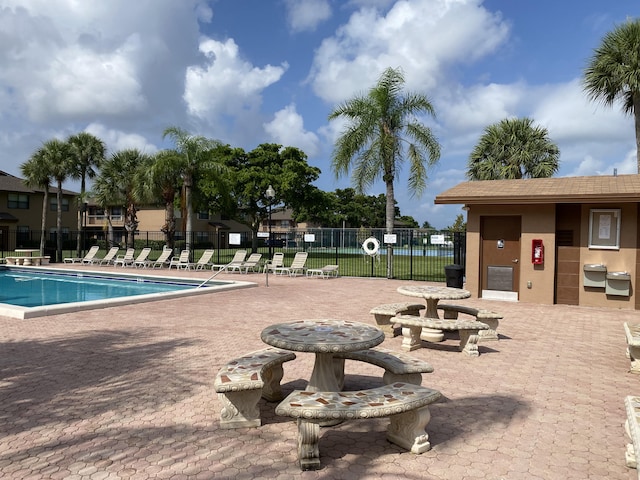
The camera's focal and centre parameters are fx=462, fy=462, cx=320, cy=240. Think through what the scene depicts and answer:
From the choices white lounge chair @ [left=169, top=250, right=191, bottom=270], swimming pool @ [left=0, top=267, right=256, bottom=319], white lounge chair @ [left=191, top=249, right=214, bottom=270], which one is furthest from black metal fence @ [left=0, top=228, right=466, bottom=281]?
swimming pool @ [left=0, top=267, right=256, bottom=319]

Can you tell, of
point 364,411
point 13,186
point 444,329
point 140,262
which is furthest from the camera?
point 13,186

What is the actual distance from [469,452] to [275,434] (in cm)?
164

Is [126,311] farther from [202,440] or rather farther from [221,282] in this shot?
[202,440]

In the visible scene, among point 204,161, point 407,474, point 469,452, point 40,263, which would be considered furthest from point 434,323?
point 40,263

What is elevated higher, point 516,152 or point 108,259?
point 516,152

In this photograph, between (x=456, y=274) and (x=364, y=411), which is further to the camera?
(x=456, y=274)

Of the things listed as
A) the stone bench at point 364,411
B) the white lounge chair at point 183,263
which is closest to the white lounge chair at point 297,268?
the white lounge chair at point 183,263

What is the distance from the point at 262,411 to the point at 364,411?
159 cm

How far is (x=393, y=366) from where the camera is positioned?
4680 millimetres

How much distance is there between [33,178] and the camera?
28.2 metres

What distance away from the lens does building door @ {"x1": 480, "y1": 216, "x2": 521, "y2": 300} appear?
1252cm

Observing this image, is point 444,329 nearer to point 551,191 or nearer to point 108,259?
point 551,191

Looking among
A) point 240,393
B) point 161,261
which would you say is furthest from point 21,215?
point 240,393

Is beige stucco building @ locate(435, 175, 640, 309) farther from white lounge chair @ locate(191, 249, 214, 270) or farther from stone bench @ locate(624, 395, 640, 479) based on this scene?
white lounge chair @ locate(191, 249, 214, 270)
